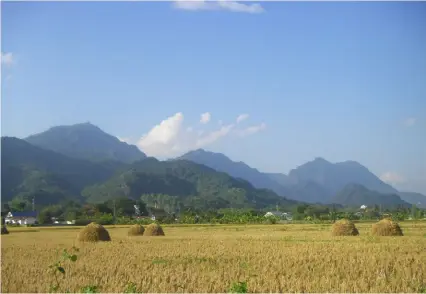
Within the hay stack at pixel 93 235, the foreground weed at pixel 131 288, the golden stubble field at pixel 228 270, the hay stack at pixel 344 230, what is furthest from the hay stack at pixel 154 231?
the foreground weed at pixel 131 288

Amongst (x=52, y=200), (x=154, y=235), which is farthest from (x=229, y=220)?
(x=52, y=200)

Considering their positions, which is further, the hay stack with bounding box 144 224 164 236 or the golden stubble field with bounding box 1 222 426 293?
the hay stack with bounding box 144 224 164 236

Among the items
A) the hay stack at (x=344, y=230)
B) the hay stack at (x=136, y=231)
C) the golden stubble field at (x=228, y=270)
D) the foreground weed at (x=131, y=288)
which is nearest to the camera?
the foreground weed at (x=131, y=288)

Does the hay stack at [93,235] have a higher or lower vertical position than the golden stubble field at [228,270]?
higher

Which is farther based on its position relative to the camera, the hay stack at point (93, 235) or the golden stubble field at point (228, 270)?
the hay stack at point (93, 235)

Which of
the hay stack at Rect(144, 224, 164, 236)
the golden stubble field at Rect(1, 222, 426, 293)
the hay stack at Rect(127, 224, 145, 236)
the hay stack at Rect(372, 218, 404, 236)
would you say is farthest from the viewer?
the hay stack at Rect(127, 224, 145, 236)

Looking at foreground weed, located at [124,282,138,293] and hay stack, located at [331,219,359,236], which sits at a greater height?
hay stack, located at [331,219,359,236]

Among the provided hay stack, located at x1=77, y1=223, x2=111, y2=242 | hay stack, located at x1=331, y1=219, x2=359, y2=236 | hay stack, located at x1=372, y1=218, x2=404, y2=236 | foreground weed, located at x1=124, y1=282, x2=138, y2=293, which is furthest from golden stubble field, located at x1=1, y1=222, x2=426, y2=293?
hay stack, located at x1=331, y1=219, x2=359, y2=236

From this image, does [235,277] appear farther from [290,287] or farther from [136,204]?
[136,204]

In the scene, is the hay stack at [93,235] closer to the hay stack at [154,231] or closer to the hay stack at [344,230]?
the hay stack at [154,231]

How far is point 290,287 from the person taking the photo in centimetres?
1331

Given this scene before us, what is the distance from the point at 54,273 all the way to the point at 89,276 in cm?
94

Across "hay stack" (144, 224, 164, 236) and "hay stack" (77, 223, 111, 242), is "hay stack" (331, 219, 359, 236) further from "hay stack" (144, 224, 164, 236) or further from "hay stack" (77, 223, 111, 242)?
"hay stack" (77, 223, 111, 242)

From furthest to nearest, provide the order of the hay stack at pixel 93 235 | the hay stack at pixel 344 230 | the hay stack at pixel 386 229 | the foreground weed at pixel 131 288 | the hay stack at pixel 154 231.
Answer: the hay stack at pixel 154 231
the hay stack at pixel 344 230
the hay stack at pixel 386 229
the hay stack at pixel 93 235
the foreground weed at pixel 131 288
